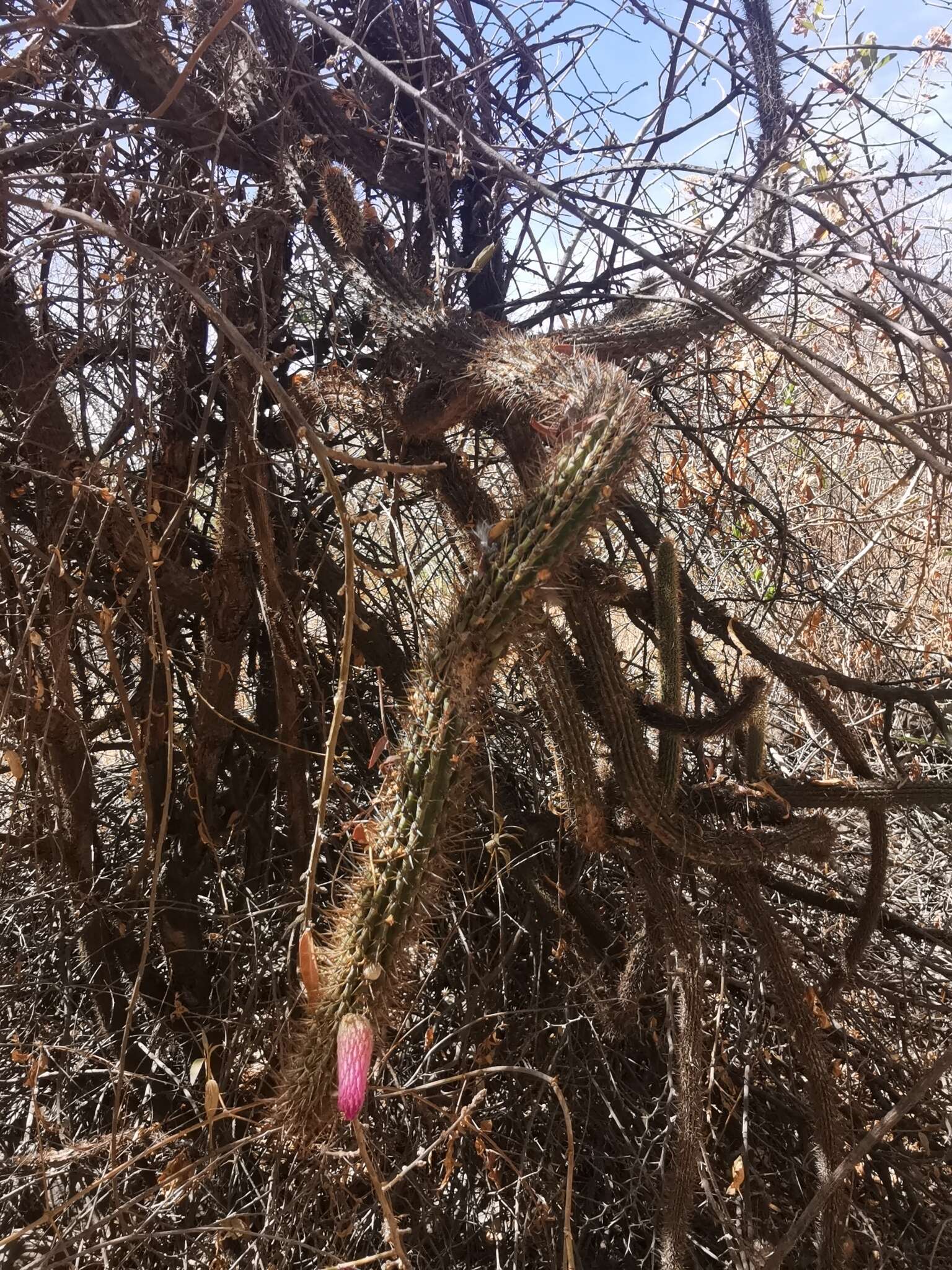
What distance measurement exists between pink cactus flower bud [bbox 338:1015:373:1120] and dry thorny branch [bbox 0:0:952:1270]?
79 mm

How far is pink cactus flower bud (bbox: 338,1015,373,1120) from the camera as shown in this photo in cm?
109

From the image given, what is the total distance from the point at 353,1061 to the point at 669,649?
0.97 meters

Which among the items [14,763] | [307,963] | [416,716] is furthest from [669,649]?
[14,763]

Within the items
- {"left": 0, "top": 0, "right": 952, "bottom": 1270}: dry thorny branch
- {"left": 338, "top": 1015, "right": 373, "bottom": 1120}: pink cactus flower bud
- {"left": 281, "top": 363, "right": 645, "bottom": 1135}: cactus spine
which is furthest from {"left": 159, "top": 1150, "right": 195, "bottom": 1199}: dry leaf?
{"left": 338, "top": 1015, "right": 373, "bottom": 1120}: pink cactus flower bud

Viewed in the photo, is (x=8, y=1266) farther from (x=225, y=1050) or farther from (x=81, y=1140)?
(x=225, y=1050)

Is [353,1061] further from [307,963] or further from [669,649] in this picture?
[669,649]

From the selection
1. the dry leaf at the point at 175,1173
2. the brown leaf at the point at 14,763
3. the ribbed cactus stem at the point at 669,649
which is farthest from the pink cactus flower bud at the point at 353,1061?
the brown leaf at the point at 14,763

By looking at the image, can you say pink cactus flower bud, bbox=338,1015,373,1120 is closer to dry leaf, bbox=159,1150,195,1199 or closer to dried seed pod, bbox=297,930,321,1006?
dried seed pod, bbox=297,930,321,1006

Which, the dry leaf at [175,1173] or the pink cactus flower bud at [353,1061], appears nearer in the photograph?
the pink cactus flower bud at [353,1061]

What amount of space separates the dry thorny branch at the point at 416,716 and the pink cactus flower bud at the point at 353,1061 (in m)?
0.08

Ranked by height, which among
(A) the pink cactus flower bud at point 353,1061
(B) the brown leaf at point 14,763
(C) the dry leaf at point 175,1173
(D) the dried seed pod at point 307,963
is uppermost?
(B) the brown leaf at point 14,763

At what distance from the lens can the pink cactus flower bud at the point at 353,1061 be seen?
109 cm

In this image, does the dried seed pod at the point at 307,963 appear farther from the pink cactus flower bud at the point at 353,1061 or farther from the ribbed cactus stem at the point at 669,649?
the ribbed cactus stem at the point at 669,649

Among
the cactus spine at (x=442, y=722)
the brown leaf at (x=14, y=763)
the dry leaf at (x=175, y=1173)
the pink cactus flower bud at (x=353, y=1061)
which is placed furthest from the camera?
the brown leaf at (x=14, y=763)
